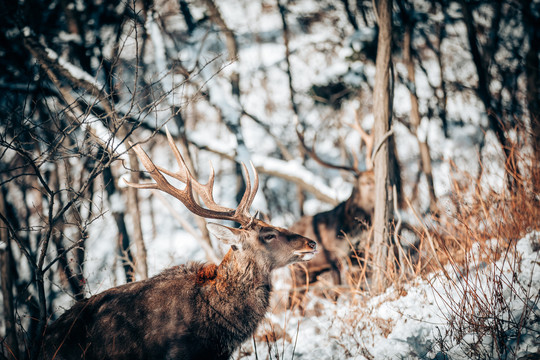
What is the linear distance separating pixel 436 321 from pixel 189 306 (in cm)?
233

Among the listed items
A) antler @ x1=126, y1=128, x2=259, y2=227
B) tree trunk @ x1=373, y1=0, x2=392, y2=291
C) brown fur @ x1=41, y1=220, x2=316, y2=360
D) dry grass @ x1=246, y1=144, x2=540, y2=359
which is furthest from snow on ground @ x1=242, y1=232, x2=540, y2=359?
antler @ x1=126, y1=128, x2=259, y2=227

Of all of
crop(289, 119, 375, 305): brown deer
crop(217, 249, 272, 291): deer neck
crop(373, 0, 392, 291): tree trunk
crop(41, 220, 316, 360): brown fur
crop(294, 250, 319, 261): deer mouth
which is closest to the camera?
crop(41, 220, 316, 360): brown fur

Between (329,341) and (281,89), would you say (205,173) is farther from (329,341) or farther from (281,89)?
(329,341)

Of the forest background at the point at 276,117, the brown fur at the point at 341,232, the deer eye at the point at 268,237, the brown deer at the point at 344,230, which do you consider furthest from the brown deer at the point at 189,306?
the brown fur at the point at 341,232

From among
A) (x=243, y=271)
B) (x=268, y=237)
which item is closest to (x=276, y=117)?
(x=268, y=237)

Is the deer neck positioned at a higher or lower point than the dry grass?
higher

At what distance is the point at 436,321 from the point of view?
328cm

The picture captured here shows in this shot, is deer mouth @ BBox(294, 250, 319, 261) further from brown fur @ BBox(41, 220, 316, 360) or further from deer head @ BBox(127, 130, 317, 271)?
brown fur @ BBox(41, 220, 316, 360)

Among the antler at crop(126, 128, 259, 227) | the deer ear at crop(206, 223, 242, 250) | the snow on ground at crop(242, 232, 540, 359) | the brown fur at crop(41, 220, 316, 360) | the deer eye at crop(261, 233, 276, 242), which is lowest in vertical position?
the snow on ground at crop(242, 232, 540, 359)

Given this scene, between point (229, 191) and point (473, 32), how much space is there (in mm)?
10945

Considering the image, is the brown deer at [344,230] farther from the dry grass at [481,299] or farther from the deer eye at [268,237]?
the deer eye at [268,237]

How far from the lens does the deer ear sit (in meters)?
3.46

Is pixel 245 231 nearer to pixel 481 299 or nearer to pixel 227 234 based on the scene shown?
pixel 227 234

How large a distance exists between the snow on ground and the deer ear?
836 mm
